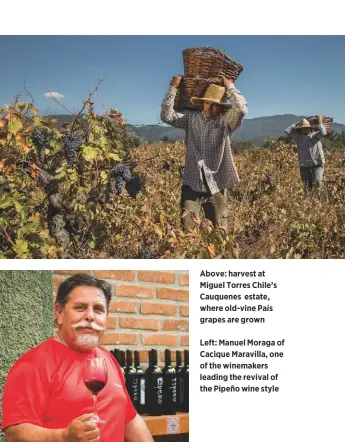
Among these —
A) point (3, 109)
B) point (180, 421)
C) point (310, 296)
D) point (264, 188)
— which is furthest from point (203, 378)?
point (264, 188)

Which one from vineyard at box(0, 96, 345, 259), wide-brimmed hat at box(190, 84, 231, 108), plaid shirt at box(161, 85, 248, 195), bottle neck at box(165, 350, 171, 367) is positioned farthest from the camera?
wide-brimmed hat at box(190, 84, 231, 108)

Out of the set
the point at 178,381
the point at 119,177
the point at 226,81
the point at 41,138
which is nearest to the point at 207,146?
the point at 226,81

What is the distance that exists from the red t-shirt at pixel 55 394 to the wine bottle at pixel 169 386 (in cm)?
32

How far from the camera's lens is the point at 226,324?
447 cm

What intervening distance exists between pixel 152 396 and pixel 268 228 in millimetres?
2234

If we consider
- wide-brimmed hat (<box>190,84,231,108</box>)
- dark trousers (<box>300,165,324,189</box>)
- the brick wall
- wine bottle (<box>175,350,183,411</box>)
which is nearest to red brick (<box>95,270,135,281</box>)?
the brick wall

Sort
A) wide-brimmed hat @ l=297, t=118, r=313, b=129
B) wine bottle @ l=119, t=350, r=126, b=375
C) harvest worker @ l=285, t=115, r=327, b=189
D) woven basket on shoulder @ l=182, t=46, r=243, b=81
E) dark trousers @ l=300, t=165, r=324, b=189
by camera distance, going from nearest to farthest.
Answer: wine bottle @ l=119, t=350, r=126, b=375 → woven basket on shoulder @ l=182, t=46, r=243, b=81 → dark trousers @ l=300, t=165, r=324, b=189 → harvest worker @ l=285, t=115, r=327, b=189 → wide-brimmed hat @ l=297, t=118, r=313, b=129

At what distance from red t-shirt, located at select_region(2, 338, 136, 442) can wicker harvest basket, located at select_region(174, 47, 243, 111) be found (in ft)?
8.91

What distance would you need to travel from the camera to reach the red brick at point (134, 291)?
173 inches

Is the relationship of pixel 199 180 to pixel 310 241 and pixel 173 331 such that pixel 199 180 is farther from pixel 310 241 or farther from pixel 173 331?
pixel 173 331

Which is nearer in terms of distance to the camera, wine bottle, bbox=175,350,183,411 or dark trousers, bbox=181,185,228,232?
wine bottle, bbox=175,350,183,411

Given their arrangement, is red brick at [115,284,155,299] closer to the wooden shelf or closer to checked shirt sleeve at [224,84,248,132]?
the wooden shelf

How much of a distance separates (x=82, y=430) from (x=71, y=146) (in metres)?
1.93

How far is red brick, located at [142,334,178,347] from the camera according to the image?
14.6ft
